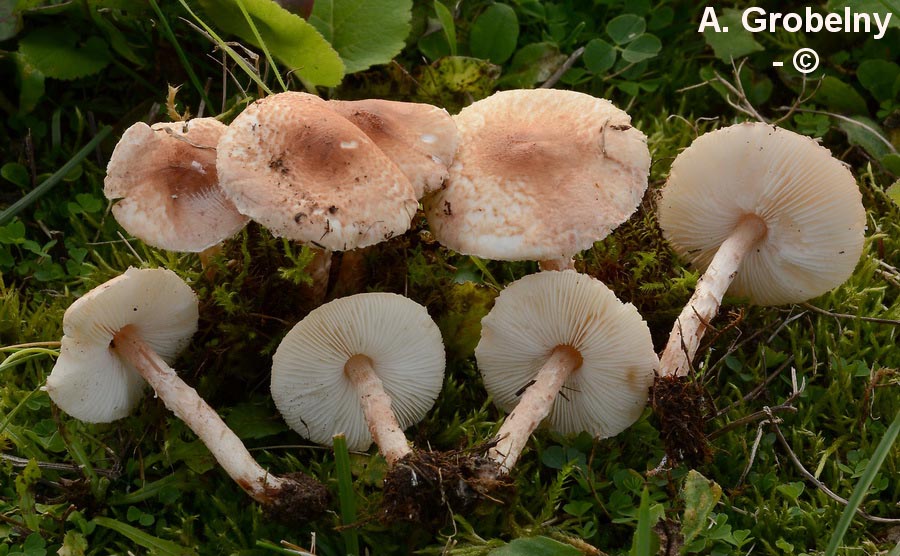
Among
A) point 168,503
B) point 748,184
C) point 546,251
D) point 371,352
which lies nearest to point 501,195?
point 546,251

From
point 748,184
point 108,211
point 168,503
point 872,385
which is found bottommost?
point 168,503

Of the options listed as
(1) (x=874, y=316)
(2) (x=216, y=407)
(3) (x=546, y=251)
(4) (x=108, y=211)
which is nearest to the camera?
(3) (x=546, y=251)

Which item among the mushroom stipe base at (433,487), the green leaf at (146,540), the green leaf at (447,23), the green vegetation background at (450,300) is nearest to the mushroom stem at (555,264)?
the green vegetation background at (450,300)

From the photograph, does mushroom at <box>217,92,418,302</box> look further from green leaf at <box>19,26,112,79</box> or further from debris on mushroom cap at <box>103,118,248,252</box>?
green leaf at <box>19,26,112,79</box>

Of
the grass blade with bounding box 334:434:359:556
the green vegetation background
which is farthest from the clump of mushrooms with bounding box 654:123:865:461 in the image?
the grass blade with bounding box 334:434:359:556

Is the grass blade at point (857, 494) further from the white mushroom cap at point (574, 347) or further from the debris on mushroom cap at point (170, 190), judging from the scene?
the debris on mushroom cap at point (170, 190)

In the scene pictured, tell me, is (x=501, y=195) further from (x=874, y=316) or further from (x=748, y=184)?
(x=874, y=316)

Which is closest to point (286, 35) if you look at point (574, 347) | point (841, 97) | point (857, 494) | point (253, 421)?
point (253, 421)
